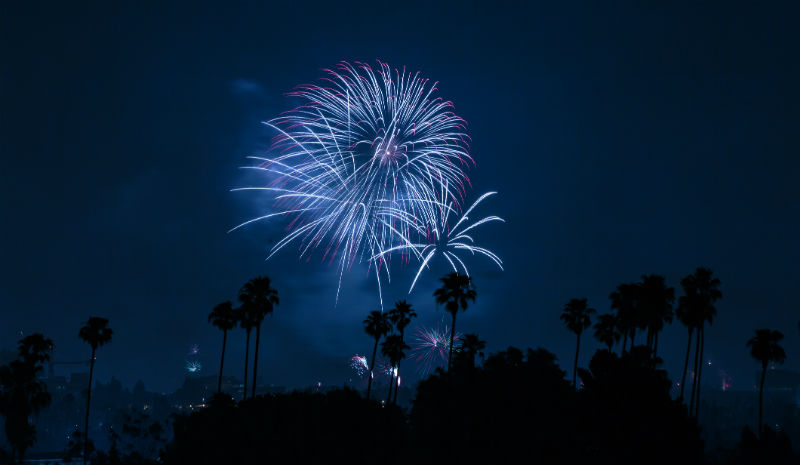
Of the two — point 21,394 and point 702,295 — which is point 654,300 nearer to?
point 702,295

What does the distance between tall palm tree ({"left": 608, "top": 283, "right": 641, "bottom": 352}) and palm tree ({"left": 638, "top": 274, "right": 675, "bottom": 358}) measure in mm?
1572

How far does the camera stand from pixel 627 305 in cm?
6931

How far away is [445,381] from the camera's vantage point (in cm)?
4109

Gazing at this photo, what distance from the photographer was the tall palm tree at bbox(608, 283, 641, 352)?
6812 centimetres

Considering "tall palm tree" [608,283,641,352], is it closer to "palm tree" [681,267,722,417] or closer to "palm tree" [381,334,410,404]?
"palm tree" [681,267,722,417]

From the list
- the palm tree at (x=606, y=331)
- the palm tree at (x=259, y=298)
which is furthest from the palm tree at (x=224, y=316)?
the palm tree at (x=606, y=331)

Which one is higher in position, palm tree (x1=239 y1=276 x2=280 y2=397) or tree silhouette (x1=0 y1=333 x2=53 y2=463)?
palm tree (x1=239 y1=276 x2=280 y2=397)

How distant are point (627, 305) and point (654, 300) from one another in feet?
17.3

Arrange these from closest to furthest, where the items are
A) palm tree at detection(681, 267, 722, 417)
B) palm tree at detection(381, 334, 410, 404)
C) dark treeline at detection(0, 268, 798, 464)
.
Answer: dark treeline at detection(0, 268, 798, 464), palm tree at detection(681, 267, 722, 417), palm tree at detection(381, 334, 410, 404)

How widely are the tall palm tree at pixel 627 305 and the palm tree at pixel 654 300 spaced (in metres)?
1.57

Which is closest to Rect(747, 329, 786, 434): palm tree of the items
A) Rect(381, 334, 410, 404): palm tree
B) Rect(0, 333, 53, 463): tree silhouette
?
Rect(381, 334, 410, 404): palm tree

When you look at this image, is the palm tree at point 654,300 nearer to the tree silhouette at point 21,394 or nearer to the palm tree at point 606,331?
the palm tree at point 606,331

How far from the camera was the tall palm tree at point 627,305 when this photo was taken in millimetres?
68125

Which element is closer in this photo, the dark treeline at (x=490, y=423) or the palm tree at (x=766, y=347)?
the dark treeline at (x=490, y=423)
